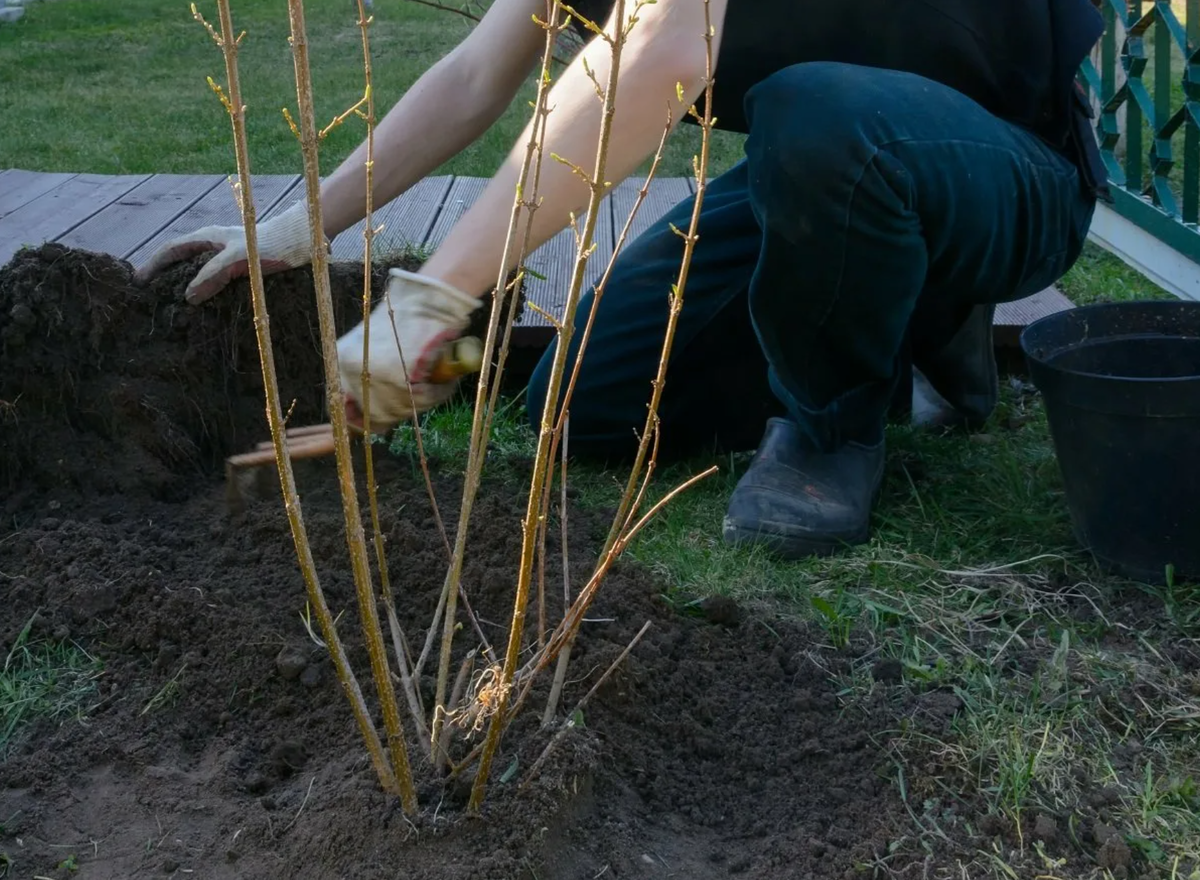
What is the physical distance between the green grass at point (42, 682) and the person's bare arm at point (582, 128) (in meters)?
0.80

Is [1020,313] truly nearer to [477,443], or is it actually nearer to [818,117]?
[818,117]

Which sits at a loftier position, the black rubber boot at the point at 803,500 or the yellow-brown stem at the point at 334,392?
the yellow-brown stem at the point at 334,392

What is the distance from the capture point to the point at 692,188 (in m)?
4.12

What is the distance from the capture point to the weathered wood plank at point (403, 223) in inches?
130

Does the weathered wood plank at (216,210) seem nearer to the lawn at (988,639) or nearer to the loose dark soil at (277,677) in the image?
the loose dark soil at (277,677)

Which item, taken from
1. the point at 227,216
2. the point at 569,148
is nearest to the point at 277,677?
the point at 569,148

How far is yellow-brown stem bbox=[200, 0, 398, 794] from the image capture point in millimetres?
1040

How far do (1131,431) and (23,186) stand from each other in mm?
3768

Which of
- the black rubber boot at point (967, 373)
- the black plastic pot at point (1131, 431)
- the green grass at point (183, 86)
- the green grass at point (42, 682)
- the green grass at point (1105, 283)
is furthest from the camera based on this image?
the green grass at point (183, 86)

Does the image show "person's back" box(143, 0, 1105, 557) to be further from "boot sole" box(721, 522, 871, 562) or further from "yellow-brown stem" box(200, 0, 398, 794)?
"yellow-brown stem" box(200, 0, 398, 794)

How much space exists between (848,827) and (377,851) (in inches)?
21.7

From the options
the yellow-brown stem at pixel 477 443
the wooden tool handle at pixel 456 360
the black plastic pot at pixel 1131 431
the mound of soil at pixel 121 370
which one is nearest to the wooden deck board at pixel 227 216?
the mound of soil at pixel 121 370

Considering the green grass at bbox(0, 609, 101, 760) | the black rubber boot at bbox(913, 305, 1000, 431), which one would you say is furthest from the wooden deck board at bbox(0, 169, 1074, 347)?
the green grass at bbox(0, 609, 101, 760)

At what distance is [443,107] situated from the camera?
231cm
